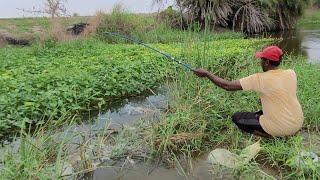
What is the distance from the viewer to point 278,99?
3.76 metres

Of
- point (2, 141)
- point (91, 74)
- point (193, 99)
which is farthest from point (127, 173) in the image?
point (91, 74)

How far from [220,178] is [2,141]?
296 cm

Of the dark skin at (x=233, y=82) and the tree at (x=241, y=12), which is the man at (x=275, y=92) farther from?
the tree at (x=241, y=12)

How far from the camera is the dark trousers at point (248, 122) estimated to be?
13.2ft

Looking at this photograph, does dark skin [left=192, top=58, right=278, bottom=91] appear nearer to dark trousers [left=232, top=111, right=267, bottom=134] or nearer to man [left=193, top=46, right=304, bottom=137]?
man [left=193, top=46, right=304, bottom=137]

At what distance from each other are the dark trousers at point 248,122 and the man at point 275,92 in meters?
0.07

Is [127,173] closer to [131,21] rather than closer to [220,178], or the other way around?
[220,178]

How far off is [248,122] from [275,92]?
54cm

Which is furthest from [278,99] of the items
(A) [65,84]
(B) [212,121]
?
(A) [65,84]

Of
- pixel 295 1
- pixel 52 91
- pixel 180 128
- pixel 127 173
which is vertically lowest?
pixel 127 173

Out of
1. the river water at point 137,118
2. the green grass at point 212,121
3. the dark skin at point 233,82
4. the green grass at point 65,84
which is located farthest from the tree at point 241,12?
the dark skin at point 233,82

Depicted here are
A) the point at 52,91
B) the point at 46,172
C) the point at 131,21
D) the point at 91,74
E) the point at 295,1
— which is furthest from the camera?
the point at 295,1

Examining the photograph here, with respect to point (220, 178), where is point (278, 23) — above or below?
above

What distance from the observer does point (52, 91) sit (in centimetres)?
549
